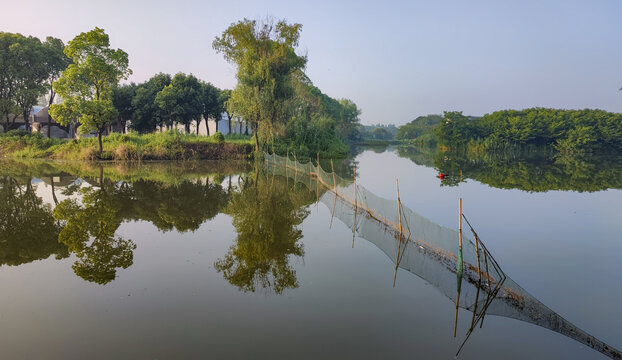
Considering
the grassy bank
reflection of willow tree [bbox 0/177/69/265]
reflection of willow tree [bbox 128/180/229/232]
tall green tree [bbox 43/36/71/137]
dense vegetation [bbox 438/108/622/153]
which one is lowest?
reflection of willow tree [bbox 0/177/69/265]

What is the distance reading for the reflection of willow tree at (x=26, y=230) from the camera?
34.2ft

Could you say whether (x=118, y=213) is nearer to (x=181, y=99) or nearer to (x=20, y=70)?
(x=181, y=99)

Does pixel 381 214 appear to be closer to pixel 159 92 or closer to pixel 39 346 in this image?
pixel 39 346

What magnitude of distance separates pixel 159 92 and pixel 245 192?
3127 cm

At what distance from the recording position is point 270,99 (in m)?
38.0

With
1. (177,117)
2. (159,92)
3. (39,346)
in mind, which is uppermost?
(159,92)

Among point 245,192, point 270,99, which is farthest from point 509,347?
point 270,99

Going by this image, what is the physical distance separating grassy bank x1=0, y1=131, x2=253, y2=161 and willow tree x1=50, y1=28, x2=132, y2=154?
3.18 m

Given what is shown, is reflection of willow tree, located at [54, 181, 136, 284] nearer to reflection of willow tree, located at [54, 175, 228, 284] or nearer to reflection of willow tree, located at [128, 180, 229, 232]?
reflection of willow tree, located at [54, 175, 228, 284]

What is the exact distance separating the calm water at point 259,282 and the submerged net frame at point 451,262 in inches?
9.9

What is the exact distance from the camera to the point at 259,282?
8625mm

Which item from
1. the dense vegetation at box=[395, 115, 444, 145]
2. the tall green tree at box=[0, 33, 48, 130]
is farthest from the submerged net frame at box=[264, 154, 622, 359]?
the dense vegetation at box=[395, 115, 444, 145]

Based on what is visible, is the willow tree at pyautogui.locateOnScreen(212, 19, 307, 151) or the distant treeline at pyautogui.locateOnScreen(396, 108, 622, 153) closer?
the willow tree at pyautogui.locateOnScreen(212, 19, 307, 151)

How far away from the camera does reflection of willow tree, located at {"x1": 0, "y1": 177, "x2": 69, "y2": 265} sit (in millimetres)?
10414
